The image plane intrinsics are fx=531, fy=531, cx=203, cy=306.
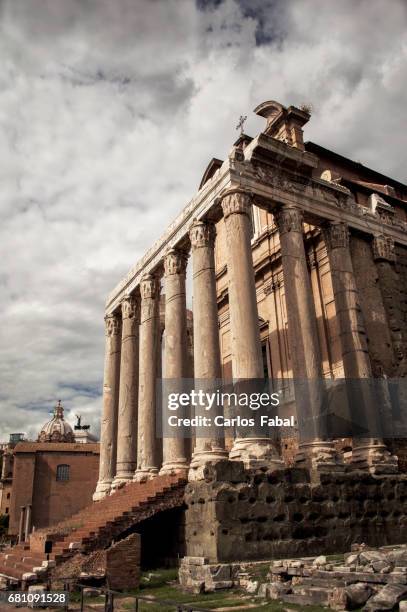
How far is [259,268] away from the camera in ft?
77.1

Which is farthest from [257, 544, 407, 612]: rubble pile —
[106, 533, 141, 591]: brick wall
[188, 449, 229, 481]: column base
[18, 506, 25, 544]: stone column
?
[18, 506, 25, 544]: stone column

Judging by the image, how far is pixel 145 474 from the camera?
1878cm

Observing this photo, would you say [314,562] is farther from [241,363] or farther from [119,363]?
[119,363]

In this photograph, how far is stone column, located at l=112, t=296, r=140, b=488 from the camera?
2098cm

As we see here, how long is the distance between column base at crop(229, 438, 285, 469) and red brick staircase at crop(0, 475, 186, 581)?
2176mm

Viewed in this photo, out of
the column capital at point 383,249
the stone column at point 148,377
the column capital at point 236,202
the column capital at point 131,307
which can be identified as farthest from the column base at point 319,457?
the column capital at point 131,307

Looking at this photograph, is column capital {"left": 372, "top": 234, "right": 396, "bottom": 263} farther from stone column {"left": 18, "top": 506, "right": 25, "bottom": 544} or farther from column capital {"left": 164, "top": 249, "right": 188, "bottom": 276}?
stone column {"left": 18, "top": 506, "right": 25, "bottom": 544}

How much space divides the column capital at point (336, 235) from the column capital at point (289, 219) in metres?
1.73

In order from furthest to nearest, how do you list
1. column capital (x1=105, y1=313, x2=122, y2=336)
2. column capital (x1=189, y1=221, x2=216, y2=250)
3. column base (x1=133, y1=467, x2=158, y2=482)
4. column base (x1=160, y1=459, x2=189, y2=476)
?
column capital (x1=105, y1=313, x2=122, y2=336), column base (x1=133, y1=467, x2=158, y2=482), column capital (x1=189, y1=221, x2=216, y2=250), column base (x1=160, y1=459, x2=189, y2=476)

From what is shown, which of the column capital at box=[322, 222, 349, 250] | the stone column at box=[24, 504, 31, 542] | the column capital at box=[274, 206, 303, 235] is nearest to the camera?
the column capital at box=[274, 206, 303, 235]

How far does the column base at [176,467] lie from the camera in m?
16.3

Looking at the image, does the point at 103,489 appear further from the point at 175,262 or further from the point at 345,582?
the point at 345,582

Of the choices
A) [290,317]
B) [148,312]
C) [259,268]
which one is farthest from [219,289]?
[290,317]

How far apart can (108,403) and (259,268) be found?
9.05 metres
